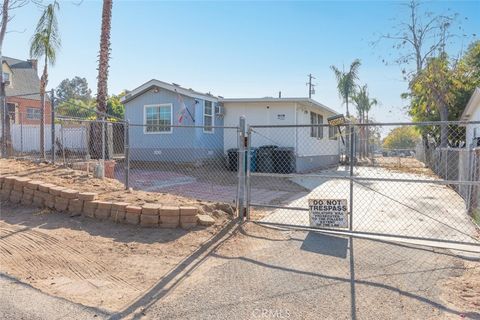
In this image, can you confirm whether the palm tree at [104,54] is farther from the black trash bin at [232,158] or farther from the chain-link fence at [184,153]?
the black trash bin at [232,158]

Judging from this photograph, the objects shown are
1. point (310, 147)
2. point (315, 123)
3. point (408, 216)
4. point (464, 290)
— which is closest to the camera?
point (464, 290)

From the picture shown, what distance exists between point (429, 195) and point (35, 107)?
33224mm

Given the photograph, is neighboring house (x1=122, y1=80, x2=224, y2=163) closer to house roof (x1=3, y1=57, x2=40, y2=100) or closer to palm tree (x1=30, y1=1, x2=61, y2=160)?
palm tree (x1=30, y1=1, x2=61, y2=160)

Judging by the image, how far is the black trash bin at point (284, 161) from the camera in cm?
1666

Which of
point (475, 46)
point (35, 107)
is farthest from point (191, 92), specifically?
point (35, 107)

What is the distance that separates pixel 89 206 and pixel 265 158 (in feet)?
35.7

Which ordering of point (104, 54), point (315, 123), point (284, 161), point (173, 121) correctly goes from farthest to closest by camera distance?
point (315, 123)
point (284, 161)
point (173, 121)
point (104, 54)

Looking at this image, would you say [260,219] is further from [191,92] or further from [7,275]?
[191,92]

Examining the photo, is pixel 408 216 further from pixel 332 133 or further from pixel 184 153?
pixel 332 133

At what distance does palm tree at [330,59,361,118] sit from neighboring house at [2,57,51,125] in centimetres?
2453

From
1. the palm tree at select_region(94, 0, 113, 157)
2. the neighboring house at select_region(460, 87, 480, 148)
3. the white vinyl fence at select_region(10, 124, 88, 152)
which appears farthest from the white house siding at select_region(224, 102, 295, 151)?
the white vinyl fence at select_region(10, 124, 88, 152)

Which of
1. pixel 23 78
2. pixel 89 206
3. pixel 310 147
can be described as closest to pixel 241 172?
pixel 89 206

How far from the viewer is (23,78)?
111ft

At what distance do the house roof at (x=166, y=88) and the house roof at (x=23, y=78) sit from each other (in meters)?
19.6
